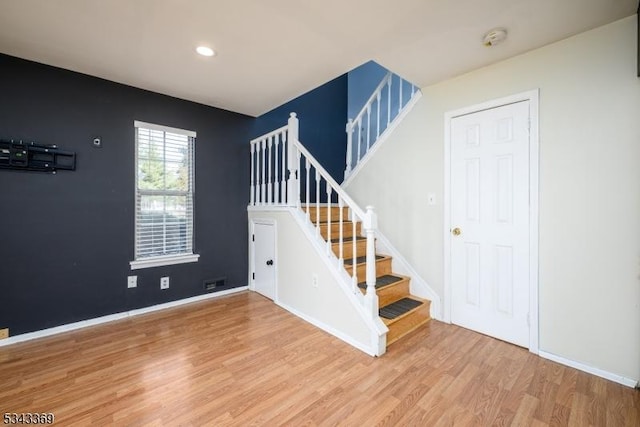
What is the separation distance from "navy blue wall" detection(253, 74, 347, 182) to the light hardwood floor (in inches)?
112

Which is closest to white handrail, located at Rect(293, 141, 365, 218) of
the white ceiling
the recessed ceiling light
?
the white ceiling

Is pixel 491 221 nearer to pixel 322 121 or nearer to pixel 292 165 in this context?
pixel 292 165

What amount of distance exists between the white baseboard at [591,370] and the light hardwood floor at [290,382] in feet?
0.18

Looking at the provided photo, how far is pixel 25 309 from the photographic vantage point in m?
2.40

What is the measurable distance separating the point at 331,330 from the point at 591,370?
1.91 m

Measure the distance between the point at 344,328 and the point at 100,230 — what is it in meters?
2.55

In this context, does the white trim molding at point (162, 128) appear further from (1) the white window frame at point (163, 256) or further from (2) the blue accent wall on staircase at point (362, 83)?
(2) the blue accent wall on staircase at point (362, 83)

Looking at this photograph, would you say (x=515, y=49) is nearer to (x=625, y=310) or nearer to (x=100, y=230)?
(x=625, y=310)

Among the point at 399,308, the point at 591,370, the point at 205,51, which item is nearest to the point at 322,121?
the point at 205,51

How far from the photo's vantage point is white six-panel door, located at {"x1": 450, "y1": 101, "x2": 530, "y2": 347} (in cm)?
231

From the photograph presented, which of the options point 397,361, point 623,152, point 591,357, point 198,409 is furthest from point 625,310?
point 198,409

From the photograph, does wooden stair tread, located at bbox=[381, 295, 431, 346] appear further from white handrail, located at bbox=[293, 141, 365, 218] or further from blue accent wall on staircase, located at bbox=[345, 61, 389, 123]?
blue accent wall on staircase, located at bbox=[345, 61, 389, 123]

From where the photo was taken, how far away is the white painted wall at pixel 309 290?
2.36 m

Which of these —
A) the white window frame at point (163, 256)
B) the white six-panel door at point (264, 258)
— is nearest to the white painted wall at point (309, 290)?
the white six-panel door at point (264, 258)
